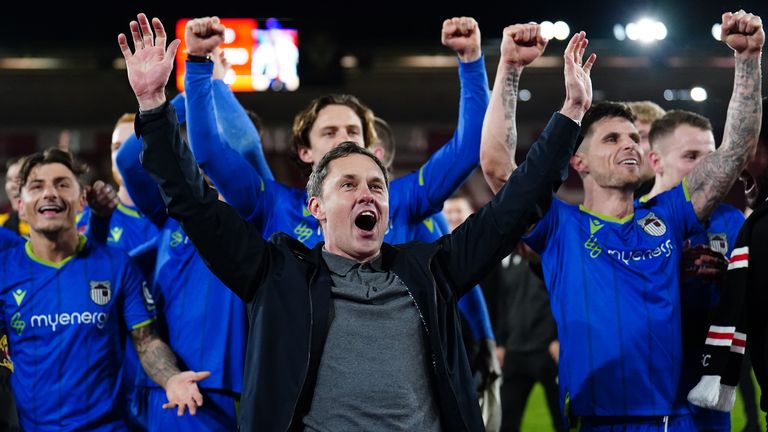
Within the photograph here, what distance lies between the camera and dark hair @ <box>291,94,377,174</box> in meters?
4.07

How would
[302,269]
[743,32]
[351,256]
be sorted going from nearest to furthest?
[302,269], [351,256], [743,32]

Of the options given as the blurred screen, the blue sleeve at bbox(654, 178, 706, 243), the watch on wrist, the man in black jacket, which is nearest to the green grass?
the blue sleeve at bbox(654, 178, 706, 243)

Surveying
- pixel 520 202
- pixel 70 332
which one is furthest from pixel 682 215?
pixel 70 332

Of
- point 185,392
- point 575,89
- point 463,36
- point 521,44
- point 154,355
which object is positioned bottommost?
point 185,392

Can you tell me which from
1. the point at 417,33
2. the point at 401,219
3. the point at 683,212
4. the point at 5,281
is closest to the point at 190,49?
the point at 401,219

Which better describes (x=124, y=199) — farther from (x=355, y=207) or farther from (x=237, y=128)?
(x=355, y=207)

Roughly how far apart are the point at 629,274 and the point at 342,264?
1.29 meters

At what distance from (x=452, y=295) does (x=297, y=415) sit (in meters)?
0.60

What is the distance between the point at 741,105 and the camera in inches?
134

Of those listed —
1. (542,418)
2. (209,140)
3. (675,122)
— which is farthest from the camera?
(542,418)

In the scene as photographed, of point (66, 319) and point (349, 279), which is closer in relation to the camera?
point (349, 279)

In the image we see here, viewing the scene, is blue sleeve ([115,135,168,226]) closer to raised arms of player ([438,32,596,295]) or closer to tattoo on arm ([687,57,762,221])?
raised arms of player ([438,32,596,295])

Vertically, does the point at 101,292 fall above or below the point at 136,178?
below

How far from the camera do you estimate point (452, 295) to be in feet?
9.23
